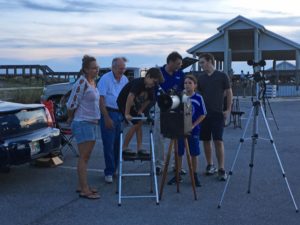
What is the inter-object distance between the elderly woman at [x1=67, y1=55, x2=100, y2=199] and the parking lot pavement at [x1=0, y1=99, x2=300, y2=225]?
1.41 ft

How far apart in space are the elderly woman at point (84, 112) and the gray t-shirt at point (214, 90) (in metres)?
1.88

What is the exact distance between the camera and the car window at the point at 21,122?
22.8 feet

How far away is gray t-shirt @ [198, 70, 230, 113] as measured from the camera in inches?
300

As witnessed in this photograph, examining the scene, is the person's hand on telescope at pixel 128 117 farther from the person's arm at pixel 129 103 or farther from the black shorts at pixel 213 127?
the black shorts at pixel 213 127

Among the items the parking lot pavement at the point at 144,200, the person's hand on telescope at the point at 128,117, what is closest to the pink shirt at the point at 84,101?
the person's hand on telescope at the point at 128,117

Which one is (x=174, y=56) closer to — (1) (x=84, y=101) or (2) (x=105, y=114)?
(2) (x=105, y=114)

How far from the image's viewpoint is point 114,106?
7.41 meters

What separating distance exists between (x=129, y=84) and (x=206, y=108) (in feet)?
4.08

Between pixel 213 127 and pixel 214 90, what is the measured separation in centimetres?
55

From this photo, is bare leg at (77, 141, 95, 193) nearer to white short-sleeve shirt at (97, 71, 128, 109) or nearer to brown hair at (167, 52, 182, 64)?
white short-sleeve shirt at (97, 71, 128, 109)

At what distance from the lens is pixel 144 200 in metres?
6.41

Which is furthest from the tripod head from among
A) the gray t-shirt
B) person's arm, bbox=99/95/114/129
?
person's arm, bbox=99/95/114/129

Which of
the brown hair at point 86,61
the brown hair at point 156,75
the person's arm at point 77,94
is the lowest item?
the person's arm at point 77,94

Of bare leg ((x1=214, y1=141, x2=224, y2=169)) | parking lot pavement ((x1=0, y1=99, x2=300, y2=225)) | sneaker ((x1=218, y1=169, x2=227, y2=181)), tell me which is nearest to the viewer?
parking lot pavement ((x1=0, y1=99, x2=300, y2=225))
